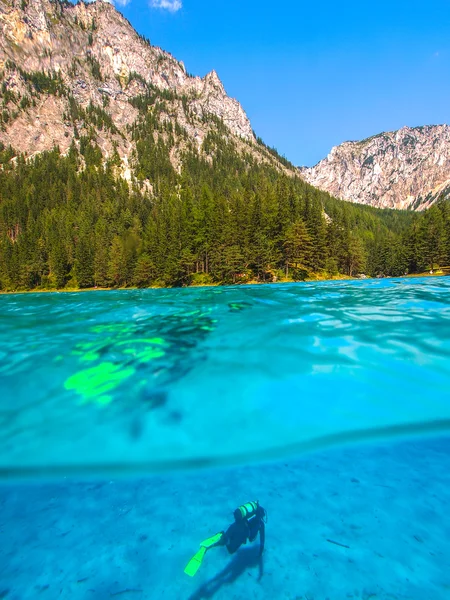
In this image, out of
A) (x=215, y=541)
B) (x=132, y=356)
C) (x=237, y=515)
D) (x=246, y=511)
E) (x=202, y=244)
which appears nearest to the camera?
(x=215, y=541)

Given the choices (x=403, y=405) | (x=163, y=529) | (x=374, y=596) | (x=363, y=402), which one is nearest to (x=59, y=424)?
(x=163, y=529)

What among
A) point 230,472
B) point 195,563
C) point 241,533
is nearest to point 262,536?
point 241,533

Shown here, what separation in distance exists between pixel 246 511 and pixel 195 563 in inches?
29.3

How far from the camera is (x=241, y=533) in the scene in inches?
136

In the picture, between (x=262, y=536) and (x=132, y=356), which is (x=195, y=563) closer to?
(x=262, y=536)

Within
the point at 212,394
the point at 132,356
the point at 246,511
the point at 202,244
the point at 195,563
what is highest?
the point at 202,244

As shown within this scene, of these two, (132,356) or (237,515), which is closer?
(237,515)

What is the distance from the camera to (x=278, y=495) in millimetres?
4062

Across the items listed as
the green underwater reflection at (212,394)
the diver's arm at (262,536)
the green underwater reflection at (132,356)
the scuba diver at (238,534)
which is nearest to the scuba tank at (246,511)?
the scuba diver at (238,534)

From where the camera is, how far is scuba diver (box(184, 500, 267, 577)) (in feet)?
10.7

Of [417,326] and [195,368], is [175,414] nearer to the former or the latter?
[195,368]

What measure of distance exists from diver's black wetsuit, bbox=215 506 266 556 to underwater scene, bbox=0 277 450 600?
2 centimetres

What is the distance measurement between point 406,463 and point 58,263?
3959 inches

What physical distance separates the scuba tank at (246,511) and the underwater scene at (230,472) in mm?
27
